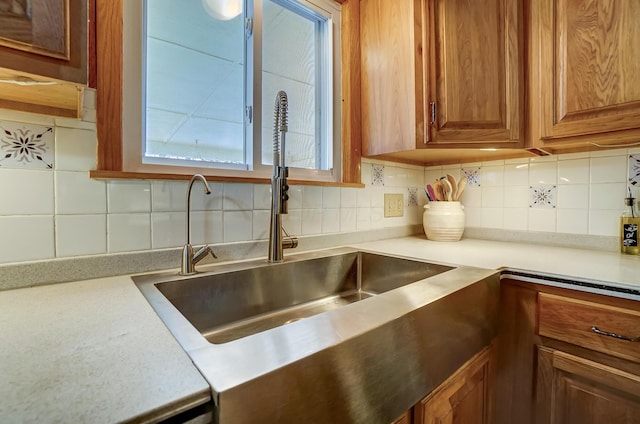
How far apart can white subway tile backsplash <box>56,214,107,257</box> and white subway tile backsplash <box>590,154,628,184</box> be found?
1798 millimetres

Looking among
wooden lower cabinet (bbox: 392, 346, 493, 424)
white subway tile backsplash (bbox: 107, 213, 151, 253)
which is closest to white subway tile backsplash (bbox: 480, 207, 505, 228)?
wooden lower cabinet (bbox: 392, 346, 493, 424)

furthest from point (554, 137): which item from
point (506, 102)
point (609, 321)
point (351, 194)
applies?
point (351, 194)

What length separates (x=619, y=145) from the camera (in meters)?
1.14

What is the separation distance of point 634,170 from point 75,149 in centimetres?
190

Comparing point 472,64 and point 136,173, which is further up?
point 472,64

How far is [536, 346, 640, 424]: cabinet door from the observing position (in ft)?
2.34

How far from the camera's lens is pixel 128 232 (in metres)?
0.82

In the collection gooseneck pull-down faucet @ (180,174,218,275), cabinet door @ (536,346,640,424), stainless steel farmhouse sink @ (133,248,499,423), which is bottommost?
cabinet door @ (536,346,640,424)

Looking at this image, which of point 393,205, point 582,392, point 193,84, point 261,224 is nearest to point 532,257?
point 582,392

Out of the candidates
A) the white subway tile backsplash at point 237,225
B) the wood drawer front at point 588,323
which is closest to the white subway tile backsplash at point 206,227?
the white subway tile backsplash at point 237,225

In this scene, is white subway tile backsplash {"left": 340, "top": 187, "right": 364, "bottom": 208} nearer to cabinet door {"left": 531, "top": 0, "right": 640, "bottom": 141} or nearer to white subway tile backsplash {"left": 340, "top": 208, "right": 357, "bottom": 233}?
white subway tile backsplash {"left": 340, "top": 208, "right": 357, "bottom": 233}

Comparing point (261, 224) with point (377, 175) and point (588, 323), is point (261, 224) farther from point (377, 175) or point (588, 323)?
point (588, 323)

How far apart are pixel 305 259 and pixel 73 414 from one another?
776 mm

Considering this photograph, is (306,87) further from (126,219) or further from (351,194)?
(126,219)
